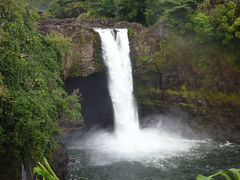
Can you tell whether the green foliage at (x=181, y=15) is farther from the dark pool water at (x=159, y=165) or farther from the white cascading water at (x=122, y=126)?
the dark pool water at (x=159, y=165)

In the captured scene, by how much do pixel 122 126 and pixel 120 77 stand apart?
355cm

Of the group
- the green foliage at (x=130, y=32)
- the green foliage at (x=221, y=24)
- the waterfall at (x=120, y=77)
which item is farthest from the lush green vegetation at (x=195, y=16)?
the waterfall at (x=120, y=77)

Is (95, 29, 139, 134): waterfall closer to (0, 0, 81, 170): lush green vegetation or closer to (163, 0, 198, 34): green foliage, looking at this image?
(163, 0, 198, 34): green foliage

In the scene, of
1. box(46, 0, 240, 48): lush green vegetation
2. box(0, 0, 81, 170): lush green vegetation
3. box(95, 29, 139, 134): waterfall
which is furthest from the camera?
box(95, 29, 139, 134): waterfall

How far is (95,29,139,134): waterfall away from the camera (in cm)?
1495

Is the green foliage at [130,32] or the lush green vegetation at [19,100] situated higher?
the green foliage at [130,32]

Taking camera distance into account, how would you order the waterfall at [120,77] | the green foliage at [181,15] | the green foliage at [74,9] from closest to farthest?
the waterfall at [120,77], the green foliage at [181,15], the green foliage at [74,9]

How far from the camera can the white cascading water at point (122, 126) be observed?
13.6m

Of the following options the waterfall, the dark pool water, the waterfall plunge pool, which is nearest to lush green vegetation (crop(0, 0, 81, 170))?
the dark pool water

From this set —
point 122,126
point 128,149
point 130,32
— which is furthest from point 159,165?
point 130,32

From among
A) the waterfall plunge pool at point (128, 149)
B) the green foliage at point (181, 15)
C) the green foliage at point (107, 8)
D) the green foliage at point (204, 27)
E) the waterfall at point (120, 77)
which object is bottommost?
the waterfall plunge pool at point (128, 149)

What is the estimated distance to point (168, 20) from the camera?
1617 centimetres

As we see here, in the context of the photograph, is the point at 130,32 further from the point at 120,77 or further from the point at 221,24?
the point at 221,24

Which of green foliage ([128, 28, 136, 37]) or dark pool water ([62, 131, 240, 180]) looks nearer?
dark pool water ([62, 131, 240, 180])
